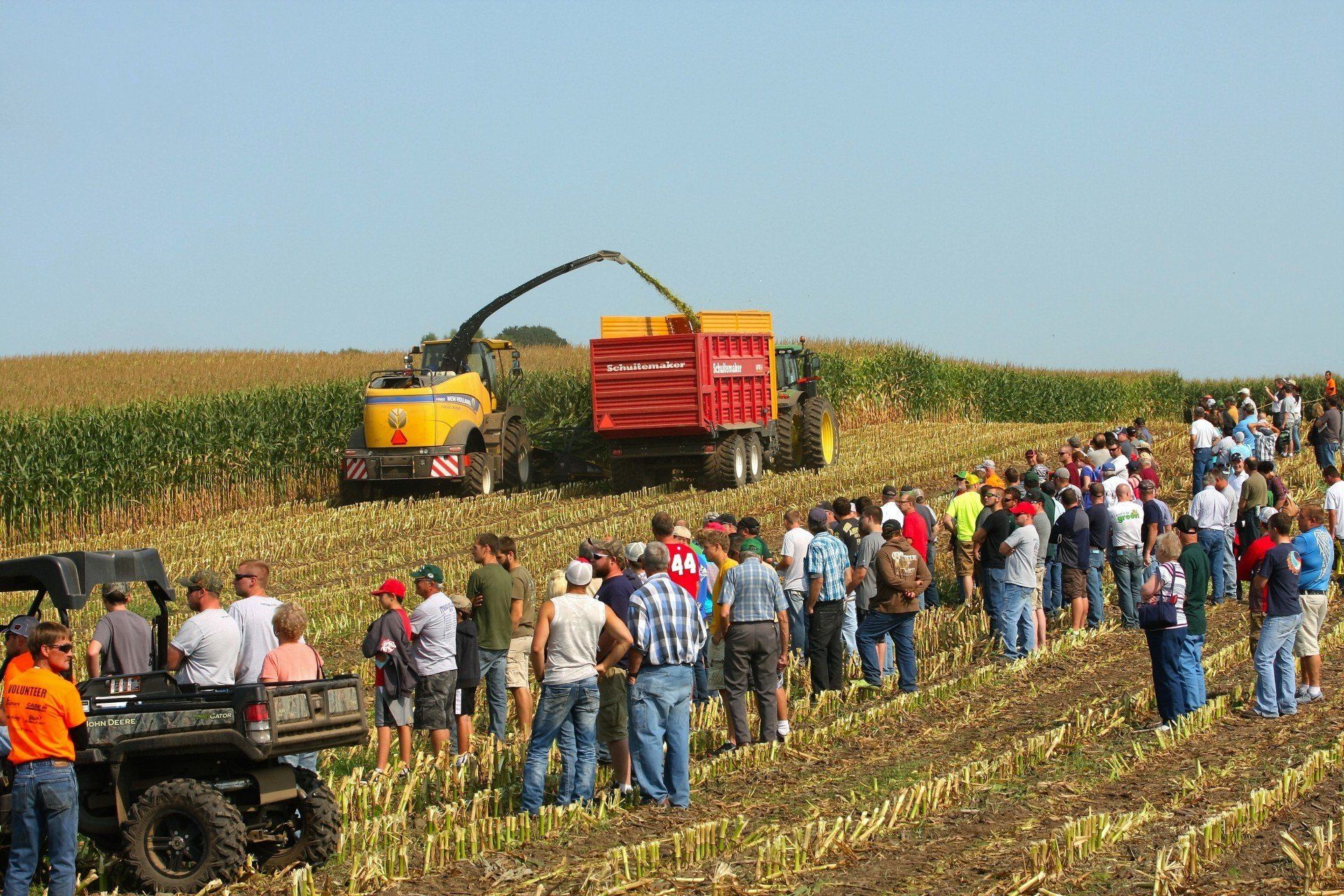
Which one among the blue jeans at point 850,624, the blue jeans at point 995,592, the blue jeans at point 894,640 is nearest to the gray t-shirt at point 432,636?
the blue jeans at point 894,640

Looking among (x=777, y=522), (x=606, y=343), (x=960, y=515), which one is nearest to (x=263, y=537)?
(x=606, y=343)

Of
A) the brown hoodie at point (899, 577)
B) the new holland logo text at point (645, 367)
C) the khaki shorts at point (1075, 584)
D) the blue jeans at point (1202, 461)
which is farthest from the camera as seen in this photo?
the new holland logo text at point (645, 367)

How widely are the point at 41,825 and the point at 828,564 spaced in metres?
6.15

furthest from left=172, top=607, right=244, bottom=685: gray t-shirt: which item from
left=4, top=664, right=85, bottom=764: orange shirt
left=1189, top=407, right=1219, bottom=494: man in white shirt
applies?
left=1189, top=407, right=1219, bottom=494: man in white shirt

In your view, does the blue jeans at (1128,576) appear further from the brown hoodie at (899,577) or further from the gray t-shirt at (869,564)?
the brown hoodie at (899,577)

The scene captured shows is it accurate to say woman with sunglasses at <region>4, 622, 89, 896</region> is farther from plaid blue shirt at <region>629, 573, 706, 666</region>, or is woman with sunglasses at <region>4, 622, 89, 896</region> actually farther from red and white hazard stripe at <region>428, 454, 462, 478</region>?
red and white hazard stripe at <region>428, 454, 462, 478</region>

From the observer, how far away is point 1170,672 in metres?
10.4

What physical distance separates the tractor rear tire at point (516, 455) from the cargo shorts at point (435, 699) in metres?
14.9

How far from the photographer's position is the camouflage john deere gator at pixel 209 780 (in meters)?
7.00

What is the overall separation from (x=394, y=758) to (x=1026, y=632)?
19.1 ft

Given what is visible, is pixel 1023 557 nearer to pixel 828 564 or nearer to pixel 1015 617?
pixel 1015 617

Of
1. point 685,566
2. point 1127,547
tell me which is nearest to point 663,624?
point 685,566

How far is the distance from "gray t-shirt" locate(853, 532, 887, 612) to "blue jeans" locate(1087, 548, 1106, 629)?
9.64 ft

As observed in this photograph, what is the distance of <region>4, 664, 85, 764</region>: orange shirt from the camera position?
6688 millimetres
